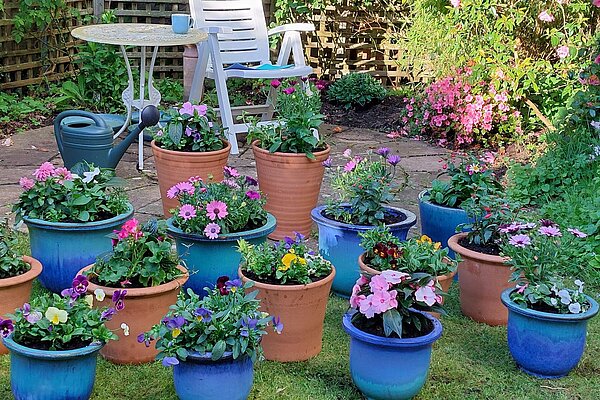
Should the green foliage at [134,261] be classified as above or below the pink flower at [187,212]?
below

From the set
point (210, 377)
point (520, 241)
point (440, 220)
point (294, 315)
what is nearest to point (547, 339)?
point (520, 241)

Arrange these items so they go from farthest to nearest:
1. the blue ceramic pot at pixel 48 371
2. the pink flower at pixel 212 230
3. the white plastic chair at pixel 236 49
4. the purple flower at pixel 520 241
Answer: the white plastic chair at pixel 236 49 → the pink flower at pixel 212 230 → the purple flower at pixel 520 241 → the blue ceramic pot at pixel 48 371

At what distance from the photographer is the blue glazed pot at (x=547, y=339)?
2.71m

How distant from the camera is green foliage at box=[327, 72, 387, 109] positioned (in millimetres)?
7020

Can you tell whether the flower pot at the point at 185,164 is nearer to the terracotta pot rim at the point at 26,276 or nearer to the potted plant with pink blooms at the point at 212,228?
the potted plant with pink blooms at the point at 212,228

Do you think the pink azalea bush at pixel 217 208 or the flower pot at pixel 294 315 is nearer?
the flower pot at pixel 294 315

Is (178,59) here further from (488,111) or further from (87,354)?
(87,354)

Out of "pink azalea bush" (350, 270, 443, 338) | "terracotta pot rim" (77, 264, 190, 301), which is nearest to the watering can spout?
"terracotta pot rim" (77, 264, 190, 301)

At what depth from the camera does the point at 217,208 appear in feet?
9.88

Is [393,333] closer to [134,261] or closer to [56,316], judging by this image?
[134,261]

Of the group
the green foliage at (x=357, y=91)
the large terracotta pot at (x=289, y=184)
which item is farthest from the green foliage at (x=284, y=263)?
the green foliage at (x=357, y=91)

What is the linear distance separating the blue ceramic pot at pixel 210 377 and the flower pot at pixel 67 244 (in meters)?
0.81

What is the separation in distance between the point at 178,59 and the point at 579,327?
213 inches

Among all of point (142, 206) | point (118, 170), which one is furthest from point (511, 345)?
point (118, 170)
